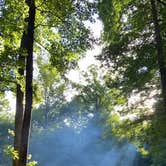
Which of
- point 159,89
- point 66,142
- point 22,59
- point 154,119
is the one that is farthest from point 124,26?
point 66,142

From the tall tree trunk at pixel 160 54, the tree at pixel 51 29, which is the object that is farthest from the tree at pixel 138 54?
the tree at pixel 51 29

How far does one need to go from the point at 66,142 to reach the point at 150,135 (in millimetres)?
32944

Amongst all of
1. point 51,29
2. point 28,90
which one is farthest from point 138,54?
point 28,90

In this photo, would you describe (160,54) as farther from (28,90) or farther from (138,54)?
(28,90)

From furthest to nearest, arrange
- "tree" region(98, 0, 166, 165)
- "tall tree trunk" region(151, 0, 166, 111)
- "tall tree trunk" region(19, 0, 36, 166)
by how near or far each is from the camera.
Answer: "tree" region(98, 0, 166, 165) < "tall tree trunk" region(151, 0, 166, 111) < "tall tree trunk" region(19, 0, 36, 166)

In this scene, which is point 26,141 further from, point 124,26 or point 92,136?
point 92,136

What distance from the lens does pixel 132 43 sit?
14984mm

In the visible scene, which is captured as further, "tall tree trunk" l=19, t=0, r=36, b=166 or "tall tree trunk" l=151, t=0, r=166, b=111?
"tall tree trunk" l=151, t=0, r=166, b=111

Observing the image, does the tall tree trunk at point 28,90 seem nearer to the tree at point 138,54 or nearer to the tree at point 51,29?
the tree at point 51,29

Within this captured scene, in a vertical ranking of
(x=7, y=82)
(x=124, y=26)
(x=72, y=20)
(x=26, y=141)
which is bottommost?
(x=26, y=141)

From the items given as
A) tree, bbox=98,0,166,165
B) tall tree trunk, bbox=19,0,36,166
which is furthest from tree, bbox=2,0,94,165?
tree, bbox=98,0,166,165

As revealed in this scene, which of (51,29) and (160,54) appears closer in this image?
(51,29)

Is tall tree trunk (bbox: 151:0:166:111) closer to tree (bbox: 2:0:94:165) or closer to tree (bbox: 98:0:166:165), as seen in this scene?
tree (bbox: 98:0:166:165)

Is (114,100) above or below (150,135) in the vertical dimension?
above
